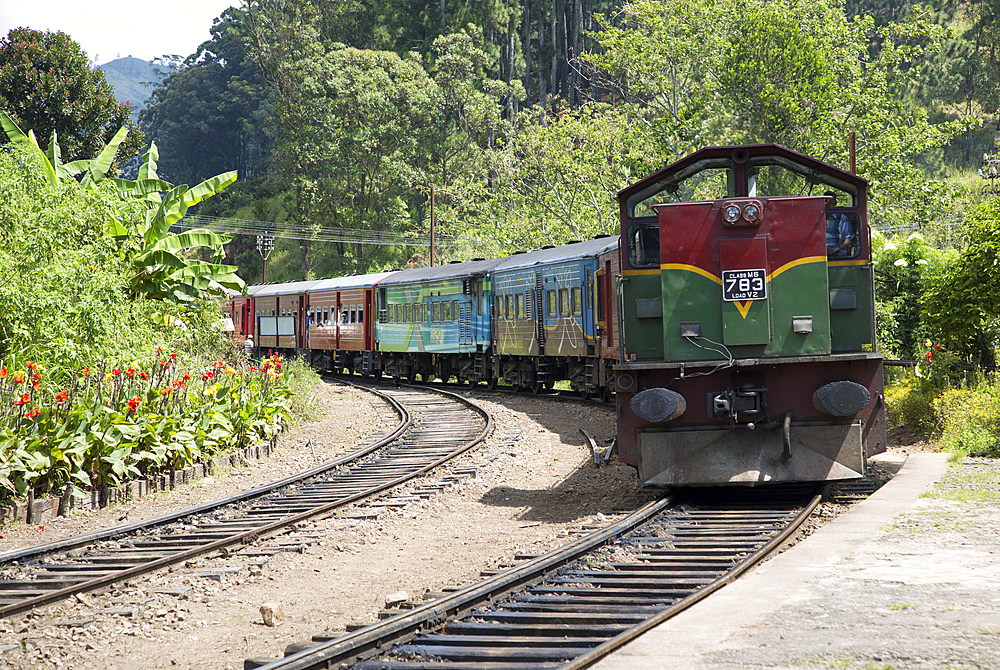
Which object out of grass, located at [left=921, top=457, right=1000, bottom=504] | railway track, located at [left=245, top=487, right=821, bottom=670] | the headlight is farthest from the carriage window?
grass, located at [left=921, top=457, right=1000, bottom=504]

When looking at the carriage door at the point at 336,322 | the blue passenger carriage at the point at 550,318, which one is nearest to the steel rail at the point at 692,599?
the blue passenger carriage at the point at 550,318

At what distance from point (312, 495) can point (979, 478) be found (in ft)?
23.5

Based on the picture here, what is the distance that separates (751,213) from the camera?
941 centimetres

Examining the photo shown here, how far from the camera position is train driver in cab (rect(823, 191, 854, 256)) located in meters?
9.75

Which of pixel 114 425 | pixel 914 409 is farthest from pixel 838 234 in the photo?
pixel 114 425

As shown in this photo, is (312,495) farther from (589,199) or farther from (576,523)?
(589,199)

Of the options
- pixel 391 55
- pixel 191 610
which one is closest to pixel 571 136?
pixel 391 55

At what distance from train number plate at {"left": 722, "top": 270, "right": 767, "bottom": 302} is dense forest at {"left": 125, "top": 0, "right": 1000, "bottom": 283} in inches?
879

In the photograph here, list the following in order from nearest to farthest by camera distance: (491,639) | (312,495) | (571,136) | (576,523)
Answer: (491,639)
(576,523)
(312,495)
(571,136)

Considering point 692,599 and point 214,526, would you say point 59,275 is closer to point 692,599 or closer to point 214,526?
point 214,526

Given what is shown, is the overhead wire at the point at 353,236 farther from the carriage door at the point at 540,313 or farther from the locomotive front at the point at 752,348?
the locomotive front at the point at 752,348

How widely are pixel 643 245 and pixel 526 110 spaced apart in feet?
182

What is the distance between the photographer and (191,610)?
7039 millimetres

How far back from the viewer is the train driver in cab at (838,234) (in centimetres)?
975
